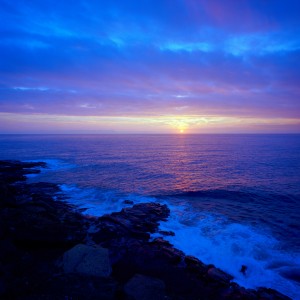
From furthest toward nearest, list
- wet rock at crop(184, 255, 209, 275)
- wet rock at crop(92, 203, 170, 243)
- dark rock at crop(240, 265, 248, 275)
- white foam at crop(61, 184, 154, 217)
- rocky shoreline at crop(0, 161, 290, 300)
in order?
1. white foam at crop(61, 184, 154, 217)
2. wet rock at crop(92, 203, 170, 243)
3. dark rock at crop(240, 265, 248, 275)
4. wet rock at crop(184, 255, 209, 275)
5. rocky shoreline at crop(0, 161, 290, 300)

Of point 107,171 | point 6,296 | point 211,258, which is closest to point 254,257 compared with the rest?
point 211,258

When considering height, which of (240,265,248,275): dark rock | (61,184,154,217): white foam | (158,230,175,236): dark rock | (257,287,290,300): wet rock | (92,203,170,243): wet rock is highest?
(92,203,170,243): wet rock

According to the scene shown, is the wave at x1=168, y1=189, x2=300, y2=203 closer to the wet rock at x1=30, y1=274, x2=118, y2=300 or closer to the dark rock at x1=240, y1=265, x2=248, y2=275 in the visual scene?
the dark rock at x1=240, y1=265, x2=248, y2=275

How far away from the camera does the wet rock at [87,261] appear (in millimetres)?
14289

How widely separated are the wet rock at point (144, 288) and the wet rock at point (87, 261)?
1906 mm

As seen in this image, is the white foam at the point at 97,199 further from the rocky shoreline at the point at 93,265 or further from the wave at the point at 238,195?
the wave at the point at 238,195

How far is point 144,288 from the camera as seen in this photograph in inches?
519

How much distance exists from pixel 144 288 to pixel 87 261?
4.35m

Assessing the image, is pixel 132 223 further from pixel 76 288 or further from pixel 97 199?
pixel 97 199

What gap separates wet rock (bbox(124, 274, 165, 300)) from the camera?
1255cm

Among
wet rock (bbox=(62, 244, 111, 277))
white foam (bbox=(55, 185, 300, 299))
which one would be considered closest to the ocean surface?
white foam (bbox=(55, 185, 300, 299))

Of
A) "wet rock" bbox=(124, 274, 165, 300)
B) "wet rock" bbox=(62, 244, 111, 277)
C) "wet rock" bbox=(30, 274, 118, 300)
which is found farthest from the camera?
"wet rock" bbox=(62, 244, 111, 277)

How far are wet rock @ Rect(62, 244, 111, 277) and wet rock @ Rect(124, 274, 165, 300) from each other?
1.91 meters

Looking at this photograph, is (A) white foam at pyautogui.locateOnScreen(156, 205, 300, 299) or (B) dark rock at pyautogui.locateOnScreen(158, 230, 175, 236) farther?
(B) dark rock at pyautogui.locateOnScreen(158, 230, 175, 236)
